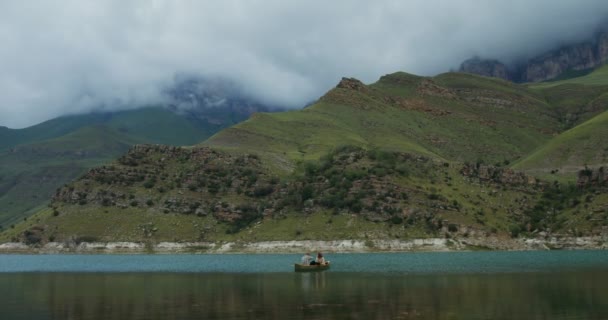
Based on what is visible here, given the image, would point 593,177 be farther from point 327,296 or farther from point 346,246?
point 327,296

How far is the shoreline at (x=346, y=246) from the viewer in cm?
15625

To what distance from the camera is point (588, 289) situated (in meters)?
58.7

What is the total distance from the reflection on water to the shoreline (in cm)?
7477

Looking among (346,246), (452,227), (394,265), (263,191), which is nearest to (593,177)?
(452,227)

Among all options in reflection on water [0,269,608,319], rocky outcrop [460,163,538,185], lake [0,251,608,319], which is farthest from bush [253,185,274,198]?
reflection on water [0,269,608,319]

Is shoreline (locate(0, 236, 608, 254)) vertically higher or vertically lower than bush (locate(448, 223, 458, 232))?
lower

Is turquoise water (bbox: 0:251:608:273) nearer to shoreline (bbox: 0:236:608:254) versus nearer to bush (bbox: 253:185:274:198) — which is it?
shoreline (bbox: 0:236:608:254)

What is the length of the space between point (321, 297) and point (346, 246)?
99.4m

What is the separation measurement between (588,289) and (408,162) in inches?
5553

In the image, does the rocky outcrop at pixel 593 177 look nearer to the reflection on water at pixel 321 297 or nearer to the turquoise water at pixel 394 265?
the turquoise water at pixel 394 265

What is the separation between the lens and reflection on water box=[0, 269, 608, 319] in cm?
4759

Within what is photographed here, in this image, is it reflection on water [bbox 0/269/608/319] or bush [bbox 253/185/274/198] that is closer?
reflection on water [bbox 0/269/608/319]

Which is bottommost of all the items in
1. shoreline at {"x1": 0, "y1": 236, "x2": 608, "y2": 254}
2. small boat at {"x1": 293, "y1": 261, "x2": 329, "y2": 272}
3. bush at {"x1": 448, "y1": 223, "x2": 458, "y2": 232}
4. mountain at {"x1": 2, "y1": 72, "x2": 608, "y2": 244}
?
small boat at {"x1": 293, "y1": 261, "x2": 329, "y2": 272}

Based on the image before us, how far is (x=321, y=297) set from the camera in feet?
193
